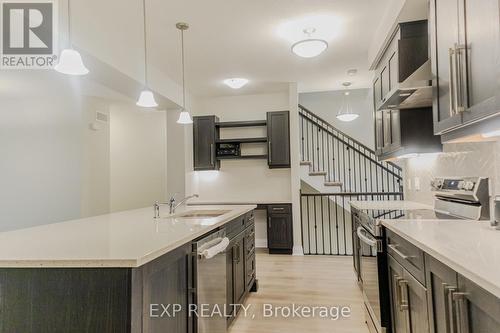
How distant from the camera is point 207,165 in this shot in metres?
5.75

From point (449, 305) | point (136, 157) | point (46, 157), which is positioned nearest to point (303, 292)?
point (449, 305)

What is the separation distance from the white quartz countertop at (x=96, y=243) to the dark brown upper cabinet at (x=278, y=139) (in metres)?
3.28

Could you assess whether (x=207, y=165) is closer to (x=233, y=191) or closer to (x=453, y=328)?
(x=233, y=191)

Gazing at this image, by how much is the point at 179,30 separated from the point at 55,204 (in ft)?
12.8

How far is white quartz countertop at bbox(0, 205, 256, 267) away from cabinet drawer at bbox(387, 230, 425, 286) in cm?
118

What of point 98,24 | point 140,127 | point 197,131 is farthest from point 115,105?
point 98,24

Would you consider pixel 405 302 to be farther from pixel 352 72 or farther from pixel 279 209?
pixel 352 72

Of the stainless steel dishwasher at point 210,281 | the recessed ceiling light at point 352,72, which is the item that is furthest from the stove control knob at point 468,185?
the recessed ceiling light at point 352,72

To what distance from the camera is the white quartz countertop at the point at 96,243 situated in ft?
4.25

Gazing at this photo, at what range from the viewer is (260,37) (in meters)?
3.59

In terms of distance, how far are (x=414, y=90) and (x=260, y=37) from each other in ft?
6.74

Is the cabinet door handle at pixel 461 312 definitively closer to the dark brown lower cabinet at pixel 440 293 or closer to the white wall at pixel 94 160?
the dark brown lower cabinet at pixel 440 293

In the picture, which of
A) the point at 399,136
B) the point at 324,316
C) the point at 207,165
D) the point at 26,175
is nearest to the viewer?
the point at 399,136

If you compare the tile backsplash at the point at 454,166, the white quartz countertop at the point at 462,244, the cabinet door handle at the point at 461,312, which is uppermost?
the tile backsplash at the point at 454,166
